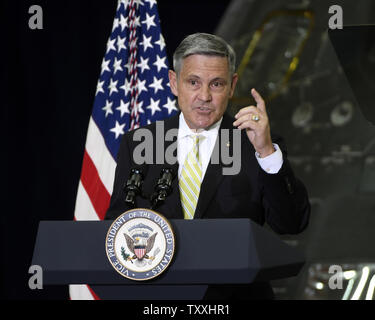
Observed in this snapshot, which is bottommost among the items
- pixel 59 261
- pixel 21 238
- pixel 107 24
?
pixel 59 261

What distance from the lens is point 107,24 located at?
4.46m

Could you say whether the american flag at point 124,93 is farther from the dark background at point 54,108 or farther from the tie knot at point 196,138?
the tie knot at point 196,138

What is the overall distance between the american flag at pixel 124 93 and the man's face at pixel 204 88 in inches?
62.1

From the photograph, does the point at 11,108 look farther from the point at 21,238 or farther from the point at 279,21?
the point at 279,21

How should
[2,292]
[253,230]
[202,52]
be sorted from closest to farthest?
1. [253,230]
2. [202,52]
3. [2,292]

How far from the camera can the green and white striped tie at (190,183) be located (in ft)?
7.15

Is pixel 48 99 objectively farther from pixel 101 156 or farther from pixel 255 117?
pixel 255 117

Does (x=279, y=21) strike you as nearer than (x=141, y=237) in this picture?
No

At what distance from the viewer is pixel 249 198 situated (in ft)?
7.21

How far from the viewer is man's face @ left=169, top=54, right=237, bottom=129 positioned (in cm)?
224

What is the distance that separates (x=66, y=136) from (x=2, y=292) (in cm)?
113

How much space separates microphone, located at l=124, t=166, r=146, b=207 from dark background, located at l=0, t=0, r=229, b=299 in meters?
2.63

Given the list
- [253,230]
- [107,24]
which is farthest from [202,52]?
[107,24]

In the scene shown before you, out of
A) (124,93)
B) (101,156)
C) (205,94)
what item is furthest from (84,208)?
(205,94)
